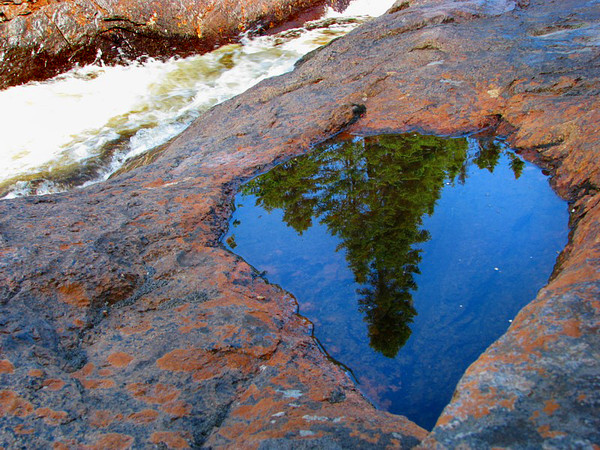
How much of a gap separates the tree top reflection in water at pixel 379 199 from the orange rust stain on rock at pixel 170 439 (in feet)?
3.47

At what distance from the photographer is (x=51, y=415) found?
5.12 ft

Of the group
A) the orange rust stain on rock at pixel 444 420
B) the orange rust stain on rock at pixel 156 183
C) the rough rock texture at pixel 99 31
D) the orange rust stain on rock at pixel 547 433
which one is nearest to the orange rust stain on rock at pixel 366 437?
the orange rust stain on rock at pixel 444 420

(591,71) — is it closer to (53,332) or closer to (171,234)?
(171,234)

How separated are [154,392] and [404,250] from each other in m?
1.61

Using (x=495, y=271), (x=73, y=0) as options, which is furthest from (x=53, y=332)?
(x=73, y=0)

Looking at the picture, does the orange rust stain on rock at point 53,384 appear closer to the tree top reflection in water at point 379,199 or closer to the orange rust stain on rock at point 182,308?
the orange rust stain on rock at point 182,308

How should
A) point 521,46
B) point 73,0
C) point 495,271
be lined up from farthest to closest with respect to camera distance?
point 73,0 < point 521,46 < point 495,271

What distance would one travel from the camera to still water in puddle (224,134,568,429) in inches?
87.8

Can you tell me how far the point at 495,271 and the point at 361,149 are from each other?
1.63m

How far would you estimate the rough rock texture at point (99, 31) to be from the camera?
8398mm

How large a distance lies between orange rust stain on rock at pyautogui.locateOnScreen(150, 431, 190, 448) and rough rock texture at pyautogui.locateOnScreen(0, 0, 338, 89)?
28.8ft

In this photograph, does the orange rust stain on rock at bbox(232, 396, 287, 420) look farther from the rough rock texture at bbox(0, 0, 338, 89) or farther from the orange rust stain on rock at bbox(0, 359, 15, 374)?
the rough rock texture at bbox(0, 0, 338, 89)

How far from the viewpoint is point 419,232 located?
2.91 m

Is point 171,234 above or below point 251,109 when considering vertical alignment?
below
